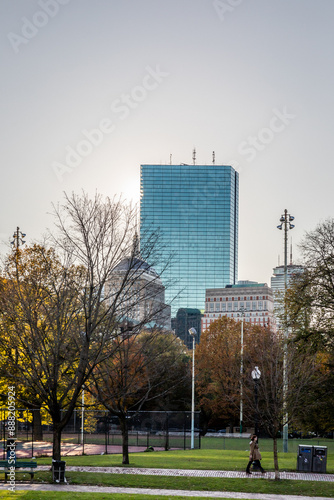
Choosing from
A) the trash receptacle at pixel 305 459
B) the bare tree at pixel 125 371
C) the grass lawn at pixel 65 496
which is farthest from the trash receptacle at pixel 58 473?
the trash receptacle at pixel 305 459

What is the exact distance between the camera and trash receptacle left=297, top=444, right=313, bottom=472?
25641mm

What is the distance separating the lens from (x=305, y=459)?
2581 cm

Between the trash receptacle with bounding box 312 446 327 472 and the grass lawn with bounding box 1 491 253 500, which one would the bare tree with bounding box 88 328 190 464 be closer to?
the grass lawn with bounding box 1 491 253 500

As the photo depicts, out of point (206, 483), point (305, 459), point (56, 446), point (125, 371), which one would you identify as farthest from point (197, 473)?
point (56, 446)

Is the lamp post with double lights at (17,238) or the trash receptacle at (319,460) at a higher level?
the lamp post with double lights at (17,238)

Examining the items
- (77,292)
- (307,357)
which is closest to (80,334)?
(77,292)

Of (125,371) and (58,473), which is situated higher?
(125,371)

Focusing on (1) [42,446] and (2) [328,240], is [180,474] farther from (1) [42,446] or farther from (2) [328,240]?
(2) [328,240]

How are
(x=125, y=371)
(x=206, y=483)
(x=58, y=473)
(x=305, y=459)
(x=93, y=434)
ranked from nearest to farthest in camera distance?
1. (x=58, y=473)
2. (x=206, y=483)
3. (x=305, y=459)
4. (x=125, y=371)
5. (x=93, y=434)

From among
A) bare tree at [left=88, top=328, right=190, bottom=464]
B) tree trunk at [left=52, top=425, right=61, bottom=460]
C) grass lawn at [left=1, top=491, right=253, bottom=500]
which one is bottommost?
grass lawn at [left=1, top=491, right=253, bottom=500]

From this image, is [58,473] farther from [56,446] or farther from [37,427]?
[37,427]

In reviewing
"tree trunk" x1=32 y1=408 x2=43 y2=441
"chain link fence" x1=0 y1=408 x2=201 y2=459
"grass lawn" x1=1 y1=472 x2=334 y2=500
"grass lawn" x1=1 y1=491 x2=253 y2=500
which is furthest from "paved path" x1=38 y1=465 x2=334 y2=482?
"tree trunk" x1=32 y1=408 x2=43 y2=441

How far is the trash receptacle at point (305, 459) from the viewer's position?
25.6m

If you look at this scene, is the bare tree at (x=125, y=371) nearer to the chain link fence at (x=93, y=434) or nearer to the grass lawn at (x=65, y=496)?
the grass lawn at (x=65, y=496)
